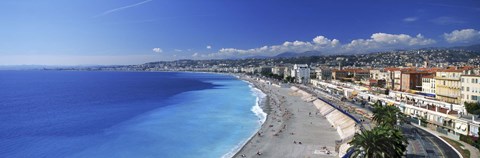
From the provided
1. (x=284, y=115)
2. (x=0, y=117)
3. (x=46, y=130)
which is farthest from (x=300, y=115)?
(x=0, y=117)

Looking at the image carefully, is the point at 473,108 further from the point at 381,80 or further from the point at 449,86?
the point at 381,80

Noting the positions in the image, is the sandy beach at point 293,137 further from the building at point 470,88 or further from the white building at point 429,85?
the white building at point 429,85

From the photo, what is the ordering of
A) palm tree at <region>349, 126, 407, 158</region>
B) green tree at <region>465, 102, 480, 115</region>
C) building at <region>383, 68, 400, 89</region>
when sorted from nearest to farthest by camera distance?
palm tree at <region>349, 126, 407, 158</region>, green tree at <region>465, 102, 480, 115</region>, building at <region>383, 68, 400, 89</region>

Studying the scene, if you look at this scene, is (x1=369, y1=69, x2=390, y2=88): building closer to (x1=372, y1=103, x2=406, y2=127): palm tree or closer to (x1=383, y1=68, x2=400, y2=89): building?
(x1=383, y1=68, x2=400, y2=89): building

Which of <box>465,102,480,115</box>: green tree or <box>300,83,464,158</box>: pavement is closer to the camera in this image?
<box>300,83,464,158</box>: pavement

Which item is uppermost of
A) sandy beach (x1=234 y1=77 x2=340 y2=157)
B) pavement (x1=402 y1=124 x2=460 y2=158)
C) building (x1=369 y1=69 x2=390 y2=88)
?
building (x1=369 y1=69 x2=390 y2=88)

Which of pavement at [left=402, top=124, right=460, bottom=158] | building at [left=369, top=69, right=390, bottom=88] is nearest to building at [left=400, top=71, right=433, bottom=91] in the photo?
building at [left=369, top=69, right=390, bottom=88]
